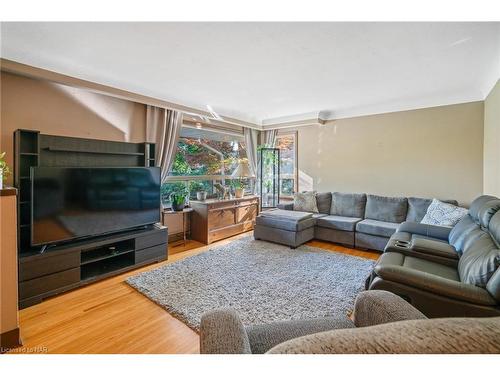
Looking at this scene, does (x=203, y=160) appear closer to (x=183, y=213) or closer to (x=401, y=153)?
(x=183, y=213)

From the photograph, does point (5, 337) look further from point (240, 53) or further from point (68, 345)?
point (240, 53)

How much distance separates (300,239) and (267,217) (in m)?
0.66

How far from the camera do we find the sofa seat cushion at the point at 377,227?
142 inches

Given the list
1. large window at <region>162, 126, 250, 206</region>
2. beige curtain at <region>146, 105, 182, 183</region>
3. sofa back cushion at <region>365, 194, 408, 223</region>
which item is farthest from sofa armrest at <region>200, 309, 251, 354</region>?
sofa back cushion at <region>365, 194, 408, 223</region>

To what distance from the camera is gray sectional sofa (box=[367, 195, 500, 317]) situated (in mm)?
1441

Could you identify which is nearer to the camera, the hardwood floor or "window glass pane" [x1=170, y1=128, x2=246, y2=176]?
the hardwood floor

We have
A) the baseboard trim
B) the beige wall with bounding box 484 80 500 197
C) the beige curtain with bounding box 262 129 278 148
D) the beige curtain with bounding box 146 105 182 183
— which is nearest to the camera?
the baseboard trim

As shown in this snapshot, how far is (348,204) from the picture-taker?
4.48 metres

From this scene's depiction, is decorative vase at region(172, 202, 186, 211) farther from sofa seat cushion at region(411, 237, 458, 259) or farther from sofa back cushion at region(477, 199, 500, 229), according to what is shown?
sofa back cushion at region(477, 199, 500, 229)

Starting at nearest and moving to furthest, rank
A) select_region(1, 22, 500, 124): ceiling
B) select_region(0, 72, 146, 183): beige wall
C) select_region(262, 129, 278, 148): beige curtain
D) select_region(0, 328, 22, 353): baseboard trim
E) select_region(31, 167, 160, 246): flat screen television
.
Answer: select_region(0, 328, 22, 353): baseboard trim → select_region(1, 22, 500, 124): ceiling → select_region(31, 167, 160, 246): flat screen television → select_region(0, 72, 146, 183): beige wall → select_region(262, 129, 278, 148): beige curtain

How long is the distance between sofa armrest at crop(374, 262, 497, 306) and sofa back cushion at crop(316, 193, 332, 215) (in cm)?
297

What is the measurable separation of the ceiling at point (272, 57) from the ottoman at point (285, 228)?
1918 mm

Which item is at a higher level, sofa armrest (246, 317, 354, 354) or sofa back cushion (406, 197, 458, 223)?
sofa back cushion (406, 197, 458, 223)
